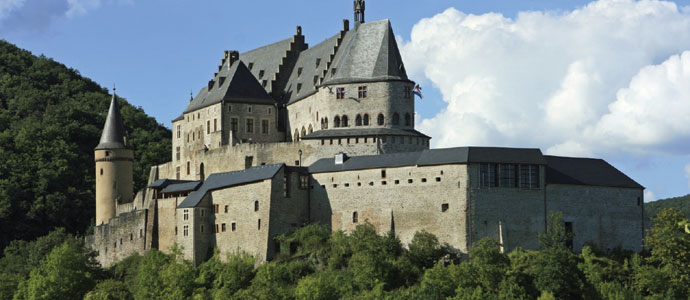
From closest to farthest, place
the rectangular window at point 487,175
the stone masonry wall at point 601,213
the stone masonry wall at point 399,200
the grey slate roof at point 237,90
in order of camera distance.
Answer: the stone masonry wall at point 399,200 → the rectangular window at point 487,175 → the stone masonry wall at point 601,213 → the grey slate roof at point 237,90

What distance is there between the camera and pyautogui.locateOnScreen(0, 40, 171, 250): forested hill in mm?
105250

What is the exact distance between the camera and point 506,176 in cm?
7456

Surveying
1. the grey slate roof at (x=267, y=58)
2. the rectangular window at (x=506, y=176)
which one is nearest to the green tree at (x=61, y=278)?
the grey slate roof at (x=267, y=58)

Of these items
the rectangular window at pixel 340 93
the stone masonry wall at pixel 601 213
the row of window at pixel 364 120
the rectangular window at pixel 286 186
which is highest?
the rectangular window at pixel 340 93

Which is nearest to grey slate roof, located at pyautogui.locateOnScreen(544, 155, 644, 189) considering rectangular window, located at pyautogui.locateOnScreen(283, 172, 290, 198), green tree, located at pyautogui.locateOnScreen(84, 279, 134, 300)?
rectangular window, located at pyautogui.locateOnScreen(283, 172, 290, 198)

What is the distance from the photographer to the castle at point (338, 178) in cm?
7450

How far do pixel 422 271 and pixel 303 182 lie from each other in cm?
1054

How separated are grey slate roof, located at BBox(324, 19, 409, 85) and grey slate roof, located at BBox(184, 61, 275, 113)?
7256mm

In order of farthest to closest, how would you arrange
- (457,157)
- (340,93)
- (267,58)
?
1. (267,58)
2. (340,93)
3. (457,157)

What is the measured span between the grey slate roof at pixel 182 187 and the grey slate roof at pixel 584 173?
75.4ft

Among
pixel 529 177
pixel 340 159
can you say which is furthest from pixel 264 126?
pixel 529 177

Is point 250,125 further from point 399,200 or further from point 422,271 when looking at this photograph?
point 422,271

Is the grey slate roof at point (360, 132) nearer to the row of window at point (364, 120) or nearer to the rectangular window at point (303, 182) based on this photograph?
the row of window at point (364, 120)

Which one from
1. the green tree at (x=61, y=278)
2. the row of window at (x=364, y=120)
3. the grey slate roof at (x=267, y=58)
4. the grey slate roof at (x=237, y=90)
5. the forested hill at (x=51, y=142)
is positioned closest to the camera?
the green tree at (x=61, y=278)
